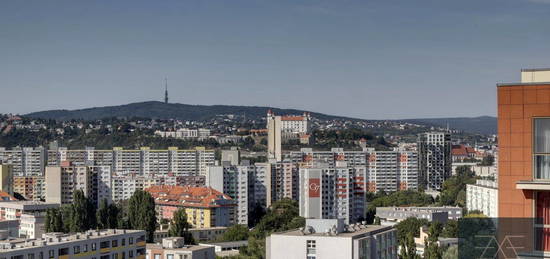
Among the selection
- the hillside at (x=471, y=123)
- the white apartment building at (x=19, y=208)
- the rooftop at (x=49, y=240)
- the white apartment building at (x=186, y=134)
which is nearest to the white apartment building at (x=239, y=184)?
the white apartment building at (x=19, y=208)

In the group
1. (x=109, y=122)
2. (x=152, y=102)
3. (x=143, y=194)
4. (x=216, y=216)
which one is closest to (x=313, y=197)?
(x=216, y=216)

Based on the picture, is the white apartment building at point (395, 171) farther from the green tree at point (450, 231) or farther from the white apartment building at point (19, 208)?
the green tree at point (450, 231)

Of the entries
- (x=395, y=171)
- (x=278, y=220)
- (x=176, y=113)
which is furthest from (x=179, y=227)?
(x=176, y=113)

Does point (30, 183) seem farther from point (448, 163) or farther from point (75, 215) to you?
point (448, 163)

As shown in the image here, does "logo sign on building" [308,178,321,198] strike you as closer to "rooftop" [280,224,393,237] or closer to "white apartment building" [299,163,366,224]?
"white apartment building" [299,163,366,224]

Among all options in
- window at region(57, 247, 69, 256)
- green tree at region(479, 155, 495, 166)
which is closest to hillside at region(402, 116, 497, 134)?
green tree at region(479, 155, 495, 166)

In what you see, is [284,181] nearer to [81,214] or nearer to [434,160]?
[434,160]
